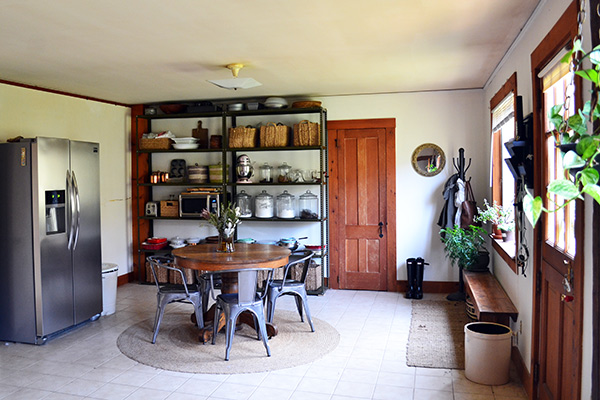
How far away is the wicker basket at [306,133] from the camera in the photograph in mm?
6234

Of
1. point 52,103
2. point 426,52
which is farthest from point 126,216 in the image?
point 426,52

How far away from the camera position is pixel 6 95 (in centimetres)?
516

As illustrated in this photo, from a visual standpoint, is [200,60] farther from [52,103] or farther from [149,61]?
[52,103]

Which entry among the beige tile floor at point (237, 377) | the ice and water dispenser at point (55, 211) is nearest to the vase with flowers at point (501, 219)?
the beige tile floor at point (237, 377)

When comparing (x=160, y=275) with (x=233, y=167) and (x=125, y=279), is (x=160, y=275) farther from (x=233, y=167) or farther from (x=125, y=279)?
(x=233, y=167)

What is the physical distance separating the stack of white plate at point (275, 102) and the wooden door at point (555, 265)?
3691mm

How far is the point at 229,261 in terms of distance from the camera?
416 centimetres

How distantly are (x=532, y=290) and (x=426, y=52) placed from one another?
2.22 meters

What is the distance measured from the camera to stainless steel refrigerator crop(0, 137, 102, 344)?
448cm

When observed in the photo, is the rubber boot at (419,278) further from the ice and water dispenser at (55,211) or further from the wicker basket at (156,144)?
the ice and water dispenser at (55,211)

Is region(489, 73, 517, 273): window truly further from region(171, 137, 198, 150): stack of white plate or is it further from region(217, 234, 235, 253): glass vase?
region(171, 137, 198, 150): stack of white plate

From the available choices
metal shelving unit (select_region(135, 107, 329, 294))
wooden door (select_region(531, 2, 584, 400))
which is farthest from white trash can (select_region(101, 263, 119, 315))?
wooden door (select_region(531, 2, 584, 400))

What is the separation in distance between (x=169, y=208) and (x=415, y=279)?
348cm

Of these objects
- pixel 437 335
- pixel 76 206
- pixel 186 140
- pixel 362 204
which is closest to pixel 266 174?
pixel 186 140
